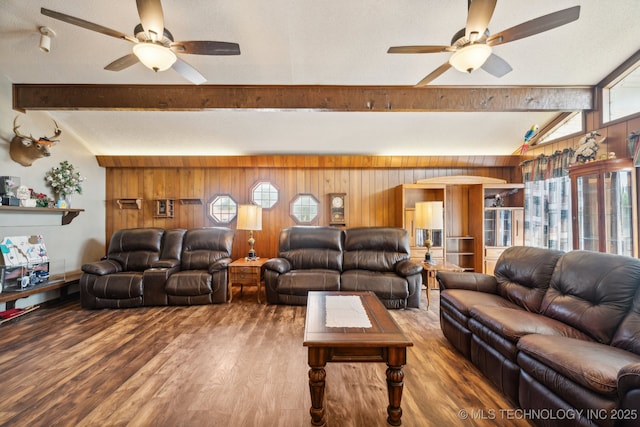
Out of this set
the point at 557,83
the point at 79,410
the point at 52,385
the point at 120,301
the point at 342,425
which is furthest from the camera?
the point at 120,301

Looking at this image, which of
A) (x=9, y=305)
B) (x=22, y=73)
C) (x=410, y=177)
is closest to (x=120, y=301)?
(x=9, y=305)

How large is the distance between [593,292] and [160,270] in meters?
4.49

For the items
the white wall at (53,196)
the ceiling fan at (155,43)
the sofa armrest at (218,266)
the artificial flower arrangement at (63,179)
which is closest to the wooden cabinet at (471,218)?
the sofa armrest at (218,266)

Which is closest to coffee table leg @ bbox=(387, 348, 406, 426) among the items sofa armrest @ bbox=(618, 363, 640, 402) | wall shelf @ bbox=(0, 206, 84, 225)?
sofa armrest @ bbox=(618, 363, 640, 402)

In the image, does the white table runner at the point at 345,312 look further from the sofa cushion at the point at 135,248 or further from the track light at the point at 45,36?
the track light at the point at 45,36

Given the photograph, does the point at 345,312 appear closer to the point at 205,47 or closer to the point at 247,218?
the point at 205,47

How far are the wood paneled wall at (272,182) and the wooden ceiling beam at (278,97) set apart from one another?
1615 millimetres

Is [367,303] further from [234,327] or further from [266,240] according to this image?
[266,240]

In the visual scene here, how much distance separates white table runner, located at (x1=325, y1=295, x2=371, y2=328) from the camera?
1786mm

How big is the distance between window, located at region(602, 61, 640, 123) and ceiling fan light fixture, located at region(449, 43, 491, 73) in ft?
7.92

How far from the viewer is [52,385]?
1887mm

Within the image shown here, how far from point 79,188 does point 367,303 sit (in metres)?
4.53

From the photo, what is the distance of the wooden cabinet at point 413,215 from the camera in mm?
4289

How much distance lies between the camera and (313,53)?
262 cm
